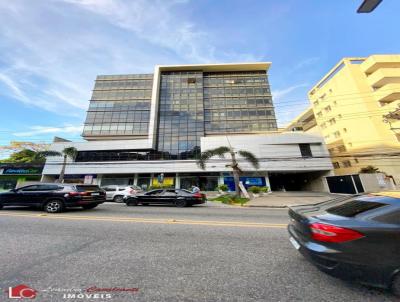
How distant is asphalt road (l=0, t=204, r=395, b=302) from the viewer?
87.2 inches

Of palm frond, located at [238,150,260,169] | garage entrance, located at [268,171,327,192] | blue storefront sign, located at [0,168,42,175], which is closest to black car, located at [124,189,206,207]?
palm frond, located at [238,150,260,169]

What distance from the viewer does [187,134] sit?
38.1 meters

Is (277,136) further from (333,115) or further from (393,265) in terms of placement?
(393,265)

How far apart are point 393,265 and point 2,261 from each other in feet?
20.8

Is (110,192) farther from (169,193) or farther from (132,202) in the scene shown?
(169,193)

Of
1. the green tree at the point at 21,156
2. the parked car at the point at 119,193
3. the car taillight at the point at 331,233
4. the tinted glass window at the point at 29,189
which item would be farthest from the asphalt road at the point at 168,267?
the green tree at the point at 21,156

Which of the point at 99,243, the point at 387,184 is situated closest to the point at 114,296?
the point at 99,243

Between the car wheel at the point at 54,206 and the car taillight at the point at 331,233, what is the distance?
1072 cm

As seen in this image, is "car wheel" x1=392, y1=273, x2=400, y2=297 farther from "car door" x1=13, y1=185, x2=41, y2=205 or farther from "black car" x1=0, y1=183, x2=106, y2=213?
"car door" x1=13, y1=185, x2=41, y2=205

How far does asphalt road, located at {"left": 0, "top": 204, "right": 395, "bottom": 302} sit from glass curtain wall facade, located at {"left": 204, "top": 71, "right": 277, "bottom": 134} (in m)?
35.9

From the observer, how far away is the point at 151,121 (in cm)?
3884

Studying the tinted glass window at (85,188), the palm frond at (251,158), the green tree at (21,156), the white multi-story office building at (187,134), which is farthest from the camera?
the green tree at (21,156)

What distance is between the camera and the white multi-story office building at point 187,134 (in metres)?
30.8

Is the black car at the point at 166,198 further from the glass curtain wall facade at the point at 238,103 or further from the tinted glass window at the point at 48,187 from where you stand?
the glass curtain wall facade at the point at 238,103
